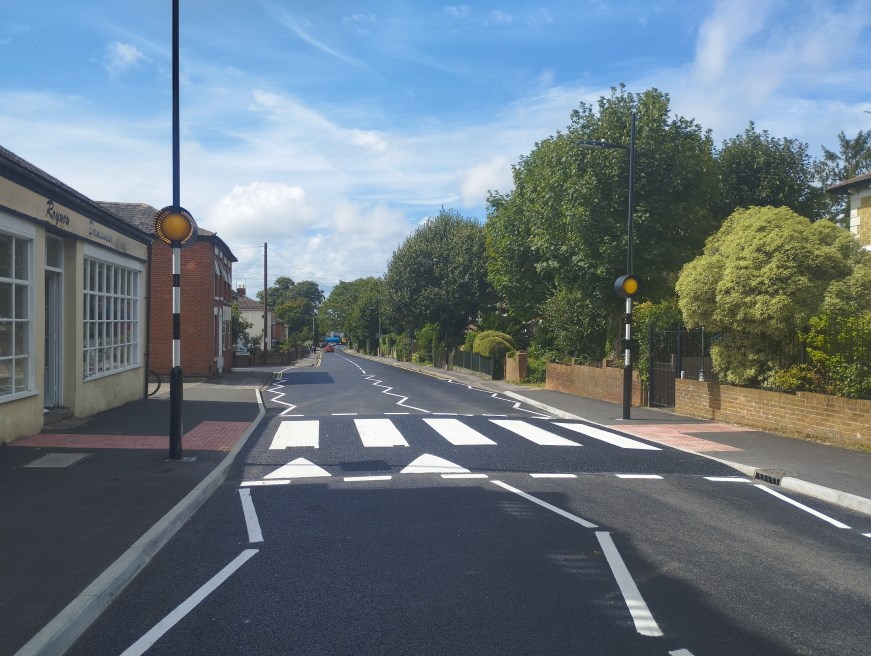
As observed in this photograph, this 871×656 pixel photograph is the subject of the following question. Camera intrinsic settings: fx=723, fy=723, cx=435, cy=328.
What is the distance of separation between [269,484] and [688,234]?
1903cm

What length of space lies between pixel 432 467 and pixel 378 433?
3.44 metres

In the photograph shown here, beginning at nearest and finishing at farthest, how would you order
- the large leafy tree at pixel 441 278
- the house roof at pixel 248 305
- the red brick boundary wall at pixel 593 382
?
the red brick boundary wall at pixel 593 382, the large leafy tree at pixel 441 278, the house roof at pixel 248 305

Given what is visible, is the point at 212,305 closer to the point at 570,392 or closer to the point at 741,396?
the point at 570,392

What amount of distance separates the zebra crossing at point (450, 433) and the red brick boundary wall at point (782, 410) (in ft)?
9.55

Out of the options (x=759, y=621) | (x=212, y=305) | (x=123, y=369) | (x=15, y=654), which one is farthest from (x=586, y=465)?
(x=212, y=305)

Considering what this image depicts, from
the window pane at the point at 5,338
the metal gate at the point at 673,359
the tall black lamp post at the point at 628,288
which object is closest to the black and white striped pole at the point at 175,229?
the window pane at the point at 5,338

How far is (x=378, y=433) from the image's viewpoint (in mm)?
13125

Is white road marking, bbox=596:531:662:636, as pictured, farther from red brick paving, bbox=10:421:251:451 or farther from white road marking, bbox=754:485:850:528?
red brick paving, bbox=10:421:251:451

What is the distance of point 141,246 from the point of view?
18.0 meters

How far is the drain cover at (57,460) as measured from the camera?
912 centimetres

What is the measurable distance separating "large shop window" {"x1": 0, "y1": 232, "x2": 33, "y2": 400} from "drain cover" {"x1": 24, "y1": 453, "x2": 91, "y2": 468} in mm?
1472

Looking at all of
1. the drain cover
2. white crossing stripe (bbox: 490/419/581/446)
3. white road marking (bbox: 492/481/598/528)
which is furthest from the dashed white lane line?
the drain cover

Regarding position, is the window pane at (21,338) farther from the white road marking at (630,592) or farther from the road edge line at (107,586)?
the white road marking at (630,592)

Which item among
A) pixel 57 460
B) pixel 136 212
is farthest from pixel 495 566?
pixel 136 212
